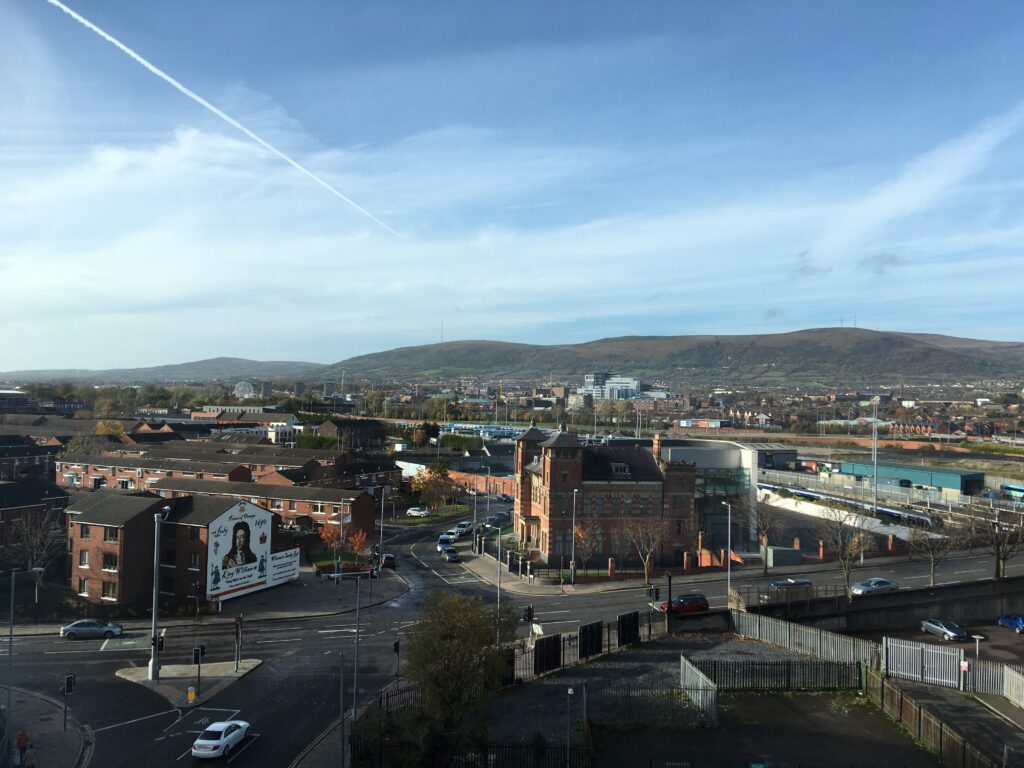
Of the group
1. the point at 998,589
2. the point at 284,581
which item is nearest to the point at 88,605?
the point at 284,581

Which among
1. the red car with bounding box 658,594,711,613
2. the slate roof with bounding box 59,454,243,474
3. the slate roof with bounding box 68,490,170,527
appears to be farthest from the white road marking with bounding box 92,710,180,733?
the slate roof with bounding box 59,454,243,474

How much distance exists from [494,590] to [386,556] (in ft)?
37.5

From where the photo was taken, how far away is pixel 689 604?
41.4 metres

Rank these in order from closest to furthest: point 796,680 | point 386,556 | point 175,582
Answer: point 796,680, point 175,582, point 386,556

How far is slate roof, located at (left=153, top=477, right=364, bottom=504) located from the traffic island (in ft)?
84.2

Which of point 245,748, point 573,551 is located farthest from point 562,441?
point 245,748

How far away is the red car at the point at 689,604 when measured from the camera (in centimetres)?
4116

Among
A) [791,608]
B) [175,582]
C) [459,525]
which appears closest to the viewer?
[791,608]

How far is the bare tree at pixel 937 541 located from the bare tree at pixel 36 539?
5505cm

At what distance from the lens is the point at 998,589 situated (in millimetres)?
40188

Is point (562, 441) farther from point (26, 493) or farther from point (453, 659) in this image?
point (26, 493)

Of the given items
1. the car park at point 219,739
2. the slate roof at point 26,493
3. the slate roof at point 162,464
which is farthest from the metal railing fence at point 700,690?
the slate roof at point 162,464

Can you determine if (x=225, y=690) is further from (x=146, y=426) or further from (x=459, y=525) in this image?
(x=146, y=426)

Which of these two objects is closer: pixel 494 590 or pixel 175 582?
pixel 175 582
